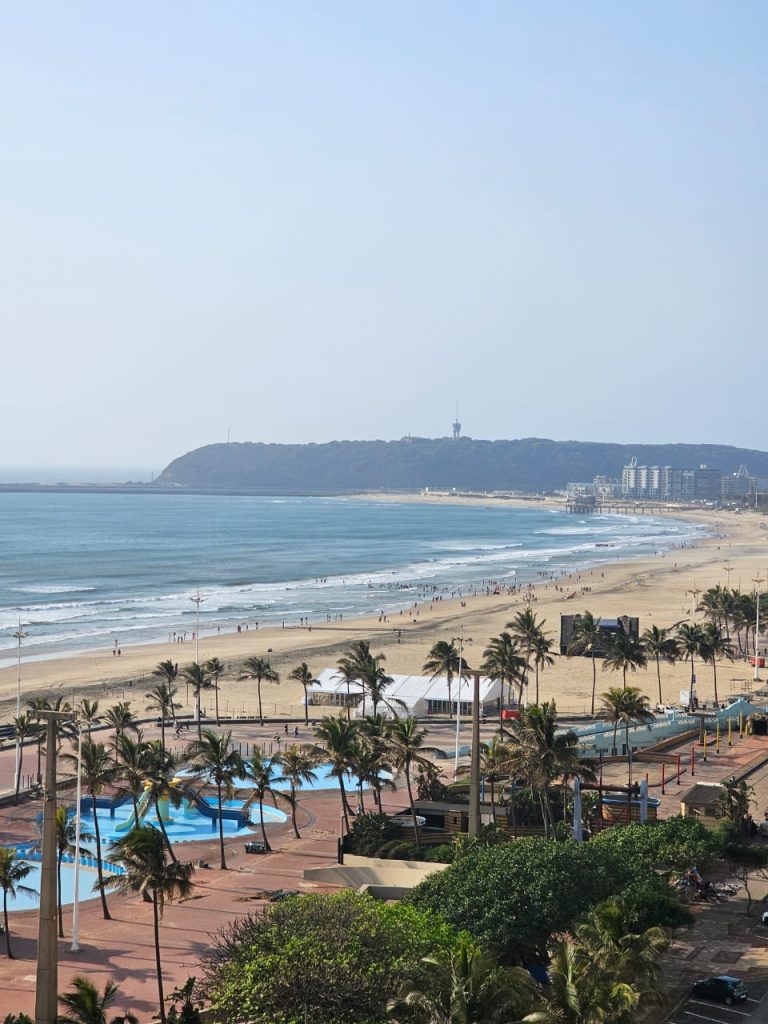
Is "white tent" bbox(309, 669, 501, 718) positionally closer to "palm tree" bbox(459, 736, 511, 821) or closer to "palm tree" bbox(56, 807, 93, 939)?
"palm tree" bbox(459, 736, 511, 821)

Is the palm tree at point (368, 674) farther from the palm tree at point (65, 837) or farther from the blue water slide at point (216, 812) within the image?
the palm tree at point (65, 837)

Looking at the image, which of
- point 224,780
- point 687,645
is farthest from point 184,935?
point 687,645

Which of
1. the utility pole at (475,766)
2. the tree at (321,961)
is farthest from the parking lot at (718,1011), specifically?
the utility pole at (475,766)

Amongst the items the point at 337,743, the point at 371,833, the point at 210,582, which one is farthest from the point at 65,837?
the point at 210,582

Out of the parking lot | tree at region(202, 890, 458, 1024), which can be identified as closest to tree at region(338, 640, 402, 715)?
the parking lot

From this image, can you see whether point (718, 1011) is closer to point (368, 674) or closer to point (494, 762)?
point (494, 762)
